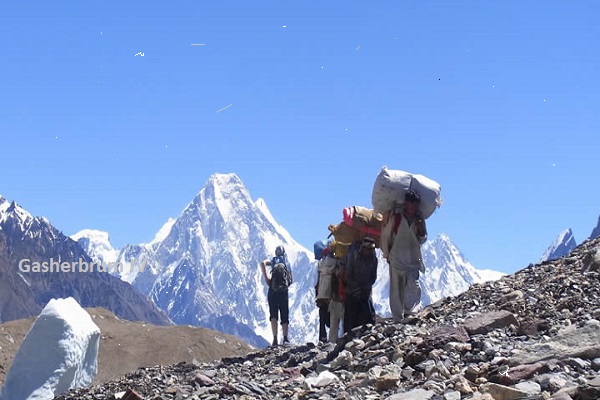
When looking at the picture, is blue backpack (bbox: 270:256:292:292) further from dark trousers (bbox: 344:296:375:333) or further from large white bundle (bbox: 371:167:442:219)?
large white bundle (bbox: 371:167:442:219)

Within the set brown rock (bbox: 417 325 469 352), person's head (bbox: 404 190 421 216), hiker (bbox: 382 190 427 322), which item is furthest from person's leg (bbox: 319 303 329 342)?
→ brown rock (bbox: 417 325 469 352)

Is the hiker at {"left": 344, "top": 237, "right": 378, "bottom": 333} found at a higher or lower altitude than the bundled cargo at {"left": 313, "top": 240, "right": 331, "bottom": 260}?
lower

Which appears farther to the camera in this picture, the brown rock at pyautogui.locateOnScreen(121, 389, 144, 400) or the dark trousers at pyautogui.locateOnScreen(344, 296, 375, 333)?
the dark trousers at pyautogui.locateOnScreen(344, 296, 375, 333)

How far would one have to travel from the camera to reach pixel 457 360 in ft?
34.1

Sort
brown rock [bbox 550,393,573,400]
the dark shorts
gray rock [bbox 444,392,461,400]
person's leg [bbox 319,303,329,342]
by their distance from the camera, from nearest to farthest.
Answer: brown rock [bbox 550,393,573,400] → gray rock [bbox 444,392,461,400] → person's leg [bbox 319,303,329,342] → the dark shorts

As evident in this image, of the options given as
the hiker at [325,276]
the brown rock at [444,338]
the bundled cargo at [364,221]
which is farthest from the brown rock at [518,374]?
the hiker at [325,276]

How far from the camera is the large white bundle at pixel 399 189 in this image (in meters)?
14.5

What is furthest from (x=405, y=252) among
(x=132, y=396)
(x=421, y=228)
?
(x=132, y=396)

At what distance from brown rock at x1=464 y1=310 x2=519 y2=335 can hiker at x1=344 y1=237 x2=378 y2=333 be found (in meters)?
3.08

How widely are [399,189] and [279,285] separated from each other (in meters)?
6.50

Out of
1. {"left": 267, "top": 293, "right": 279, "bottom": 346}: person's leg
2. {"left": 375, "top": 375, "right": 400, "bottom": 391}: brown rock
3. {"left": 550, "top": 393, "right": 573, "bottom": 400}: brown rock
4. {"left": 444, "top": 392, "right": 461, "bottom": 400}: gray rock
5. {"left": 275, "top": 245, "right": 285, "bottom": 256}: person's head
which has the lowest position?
{"left": 550, "top": 393, "right": 573, "bottom": 400}: brown rock

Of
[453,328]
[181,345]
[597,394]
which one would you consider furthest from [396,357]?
[181,345]

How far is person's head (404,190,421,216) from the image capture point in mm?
14562

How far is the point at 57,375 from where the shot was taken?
1869cm
